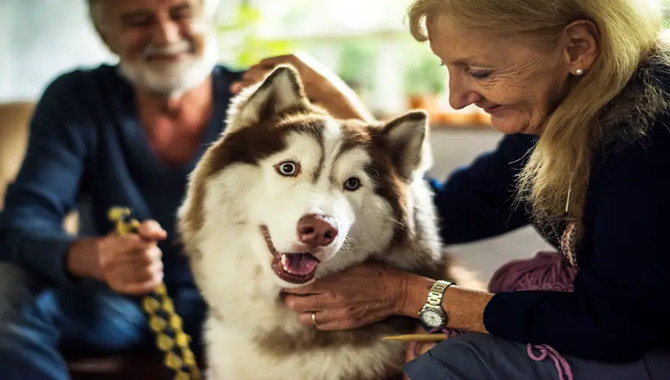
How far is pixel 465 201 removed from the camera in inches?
69.2

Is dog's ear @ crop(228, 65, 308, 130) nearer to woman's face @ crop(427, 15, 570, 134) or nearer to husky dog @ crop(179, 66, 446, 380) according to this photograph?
husky dog @ crop(179, 66, 446, 380)

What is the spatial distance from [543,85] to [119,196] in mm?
1234

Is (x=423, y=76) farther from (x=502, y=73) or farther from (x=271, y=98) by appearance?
(x=502, y=73)

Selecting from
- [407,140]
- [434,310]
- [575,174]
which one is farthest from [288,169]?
[575,174]

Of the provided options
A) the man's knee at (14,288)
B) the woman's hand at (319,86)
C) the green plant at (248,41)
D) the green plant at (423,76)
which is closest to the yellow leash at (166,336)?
the man's knee at (14,288)

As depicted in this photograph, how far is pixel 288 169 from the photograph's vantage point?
4.34 feet

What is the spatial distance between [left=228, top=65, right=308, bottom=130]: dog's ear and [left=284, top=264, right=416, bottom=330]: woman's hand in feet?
1.19

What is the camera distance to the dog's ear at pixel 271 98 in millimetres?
1386

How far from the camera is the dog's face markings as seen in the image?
1.26 meters

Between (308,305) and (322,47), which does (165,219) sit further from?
(322,47)

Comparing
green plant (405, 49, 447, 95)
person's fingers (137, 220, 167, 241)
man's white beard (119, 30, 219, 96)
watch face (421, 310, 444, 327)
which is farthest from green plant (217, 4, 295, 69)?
watch face (421, 310, 444, 327)

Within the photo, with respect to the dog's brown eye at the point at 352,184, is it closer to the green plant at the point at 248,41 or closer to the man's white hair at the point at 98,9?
the man's white hair at the point at 98,9

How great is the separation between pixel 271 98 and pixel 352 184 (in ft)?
0.83

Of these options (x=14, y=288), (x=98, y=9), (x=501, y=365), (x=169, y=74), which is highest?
(x=98, y=9)
